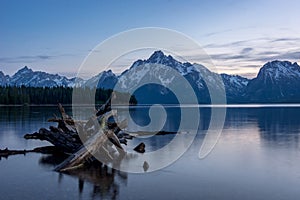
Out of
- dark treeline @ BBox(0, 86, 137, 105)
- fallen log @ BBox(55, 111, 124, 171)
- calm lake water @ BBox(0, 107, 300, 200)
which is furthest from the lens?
dark treeline @ BBox(0, 86, 137, 105)

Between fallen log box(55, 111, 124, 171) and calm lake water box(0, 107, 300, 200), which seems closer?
calm lake water box(0, 107, 300, 200)

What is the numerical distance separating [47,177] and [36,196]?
3711mm

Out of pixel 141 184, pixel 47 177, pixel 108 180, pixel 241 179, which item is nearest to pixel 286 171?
pixel 241 179

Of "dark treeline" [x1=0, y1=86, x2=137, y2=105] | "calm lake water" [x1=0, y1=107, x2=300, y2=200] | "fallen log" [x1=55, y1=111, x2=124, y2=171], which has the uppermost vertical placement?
"dark treeline" [x1=0, y1=86, x2=137, y2=105]

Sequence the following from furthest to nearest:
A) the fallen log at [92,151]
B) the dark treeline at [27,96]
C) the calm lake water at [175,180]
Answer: the dark treeline at [27,96] < the fallen log at [92,151] < the calm lake water at [175,180]

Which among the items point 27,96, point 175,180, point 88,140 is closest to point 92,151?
point 88,140

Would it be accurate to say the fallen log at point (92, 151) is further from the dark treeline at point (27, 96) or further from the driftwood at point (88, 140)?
the dark treeline at point (27, 96)

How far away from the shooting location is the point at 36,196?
14.5 meters

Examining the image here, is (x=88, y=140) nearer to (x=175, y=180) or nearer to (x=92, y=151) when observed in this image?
(x=92, y=151)

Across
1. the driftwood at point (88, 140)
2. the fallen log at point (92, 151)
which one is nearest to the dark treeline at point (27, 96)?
the driftwood at point (88, 140)

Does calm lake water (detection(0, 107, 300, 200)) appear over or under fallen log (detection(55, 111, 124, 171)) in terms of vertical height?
under

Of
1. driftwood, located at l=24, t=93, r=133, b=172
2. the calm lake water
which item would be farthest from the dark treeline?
the calm lake water

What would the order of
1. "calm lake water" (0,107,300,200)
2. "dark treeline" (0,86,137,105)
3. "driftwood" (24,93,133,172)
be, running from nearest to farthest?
"calm lake water" (0,107,300,200)
"driftwood" (24,93,133,172)
"dark treeline" (0,86,137,105)

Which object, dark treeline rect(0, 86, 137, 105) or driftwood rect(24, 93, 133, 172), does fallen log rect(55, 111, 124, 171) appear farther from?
dark treeline rect(0, 86, 137, 105)
